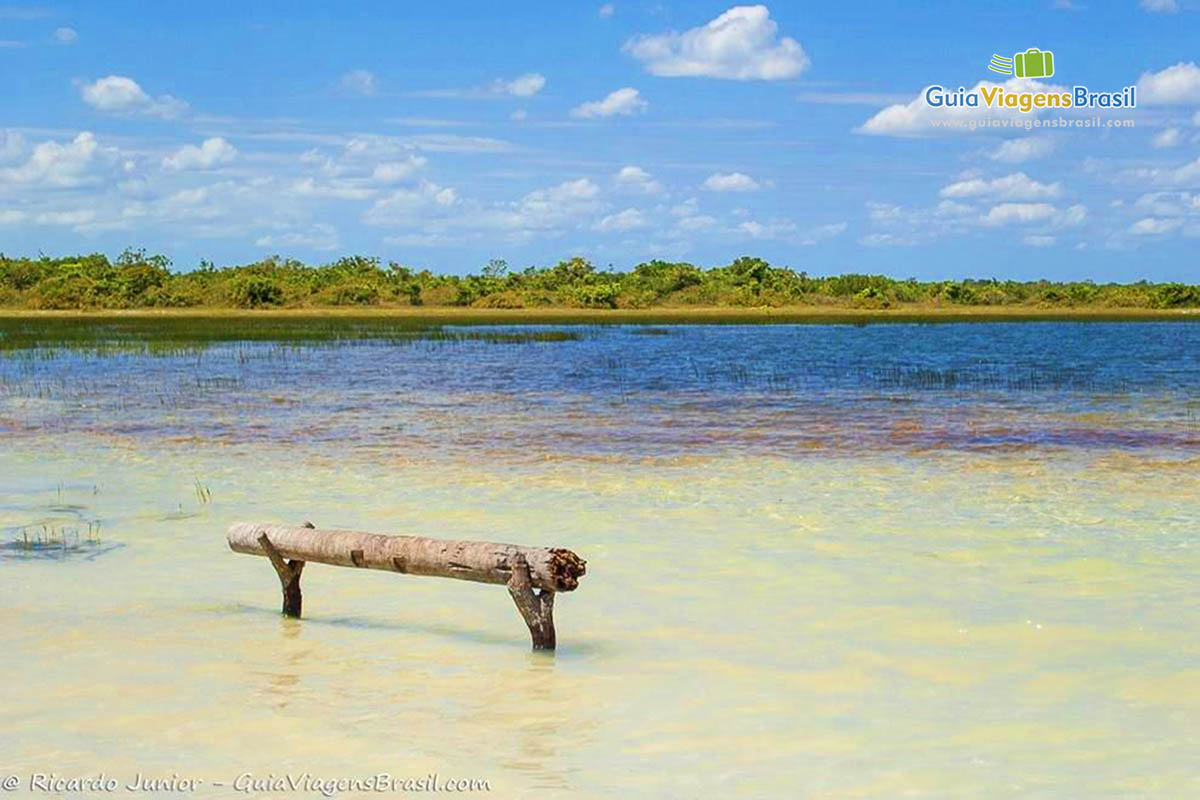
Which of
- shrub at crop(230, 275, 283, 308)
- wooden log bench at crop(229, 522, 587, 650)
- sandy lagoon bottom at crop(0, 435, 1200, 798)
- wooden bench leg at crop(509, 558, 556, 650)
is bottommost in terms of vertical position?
sandy lagoon bottom at crop(0, 435, 1200, 798)

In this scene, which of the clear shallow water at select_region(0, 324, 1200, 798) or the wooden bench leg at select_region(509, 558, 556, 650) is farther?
the wooden bench leg at select_region(509, 558, 556, 650)

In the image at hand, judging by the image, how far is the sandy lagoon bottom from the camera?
6.85 m

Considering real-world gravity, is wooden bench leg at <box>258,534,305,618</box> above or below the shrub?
below

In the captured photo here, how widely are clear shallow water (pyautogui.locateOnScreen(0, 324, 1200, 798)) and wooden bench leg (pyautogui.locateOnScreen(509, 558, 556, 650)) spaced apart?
0.79 feet

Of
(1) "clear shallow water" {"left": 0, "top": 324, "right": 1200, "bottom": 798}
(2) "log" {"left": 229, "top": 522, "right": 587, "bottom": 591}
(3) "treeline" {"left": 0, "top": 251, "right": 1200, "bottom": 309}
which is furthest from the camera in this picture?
(3) "treeline" {"left": 0, "top": 251, "right": 1200, "bottom": 309}

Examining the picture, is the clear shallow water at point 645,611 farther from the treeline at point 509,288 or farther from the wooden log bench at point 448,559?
the treeline at point 509,288

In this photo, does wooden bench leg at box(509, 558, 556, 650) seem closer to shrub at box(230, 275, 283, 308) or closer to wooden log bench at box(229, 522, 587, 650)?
wooden log bench at box(229, 522, 587, 650)

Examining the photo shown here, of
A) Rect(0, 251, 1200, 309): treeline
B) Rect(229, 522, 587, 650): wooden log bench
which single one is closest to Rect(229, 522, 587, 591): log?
Rect(229, 522, 587, 650): wooden log bench

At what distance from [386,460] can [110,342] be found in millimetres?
33426

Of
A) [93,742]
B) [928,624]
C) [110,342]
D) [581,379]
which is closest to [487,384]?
[581,379]

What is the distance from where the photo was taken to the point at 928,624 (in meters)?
9.66

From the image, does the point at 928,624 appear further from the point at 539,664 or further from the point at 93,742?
the point at 93,742

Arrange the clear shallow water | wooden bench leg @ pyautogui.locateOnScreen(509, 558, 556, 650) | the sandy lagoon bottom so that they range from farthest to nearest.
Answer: wooden bench leg @ pyautogui.locateOnScreen(509, 558, 556, 650)
the clear shallow water
the sandy lagoon bottom

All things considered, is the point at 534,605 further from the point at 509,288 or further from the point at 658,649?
the point at 509,288
